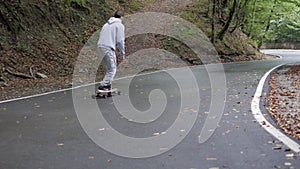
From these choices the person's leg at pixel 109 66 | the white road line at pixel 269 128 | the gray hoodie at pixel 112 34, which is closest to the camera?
the white road line at pixel 269 128

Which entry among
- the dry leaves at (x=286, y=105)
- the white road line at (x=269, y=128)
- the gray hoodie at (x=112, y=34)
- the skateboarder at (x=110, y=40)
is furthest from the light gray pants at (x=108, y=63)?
the dry leaves at (x=286, y=105)

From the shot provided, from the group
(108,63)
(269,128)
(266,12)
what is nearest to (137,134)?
(269,128)

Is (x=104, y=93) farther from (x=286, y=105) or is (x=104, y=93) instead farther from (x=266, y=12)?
(x=266, y=12)

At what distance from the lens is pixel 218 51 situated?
2656 centimetres

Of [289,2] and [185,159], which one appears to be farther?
[289,2]

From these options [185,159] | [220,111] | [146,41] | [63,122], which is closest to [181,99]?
[220,111]

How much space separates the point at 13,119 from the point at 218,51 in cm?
2037

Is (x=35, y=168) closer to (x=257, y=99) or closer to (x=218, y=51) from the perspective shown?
(x=257, y=99)

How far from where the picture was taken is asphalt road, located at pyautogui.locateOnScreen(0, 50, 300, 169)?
4.86m

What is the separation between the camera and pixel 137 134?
20.8ft

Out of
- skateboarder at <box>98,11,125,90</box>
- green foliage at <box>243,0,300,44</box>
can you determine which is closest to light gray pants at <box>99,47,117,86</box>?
skateboarder at <box>98,11,125,90</box>

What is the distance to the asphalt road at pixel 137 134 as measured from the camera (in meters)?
4.86

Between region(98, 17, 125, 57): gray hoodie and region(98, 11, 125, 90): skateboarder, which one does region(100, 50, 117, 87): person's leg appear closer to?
region(98, 11, 125, 90): skateboarder

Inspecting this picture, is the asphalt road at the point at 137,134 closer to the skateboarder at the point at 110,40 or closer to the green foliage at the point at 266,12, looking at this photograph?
the skateboarder at the point at 110,40
